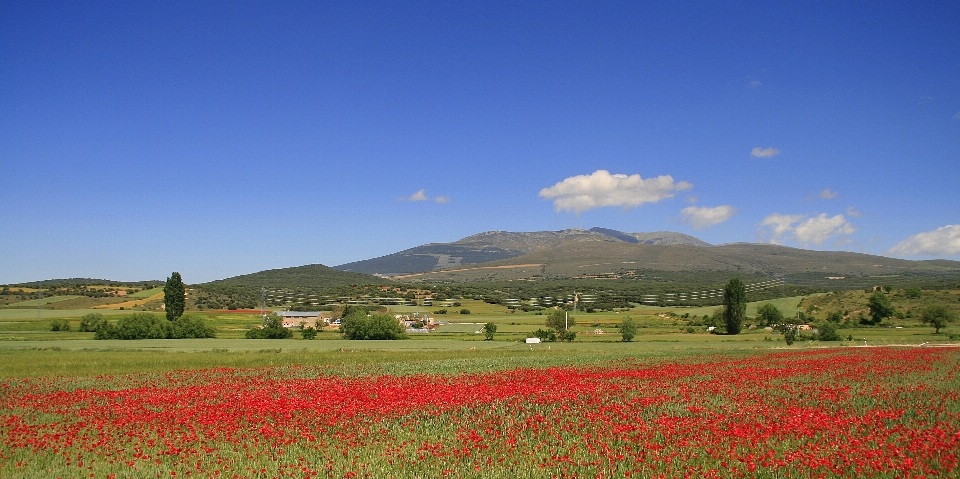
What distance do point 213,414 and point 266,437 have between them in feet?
10.8

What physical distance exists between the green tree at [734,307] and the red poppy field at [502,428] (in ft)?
243

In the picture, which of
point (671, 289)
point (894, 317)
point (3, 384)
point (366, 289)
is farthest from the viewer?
point (671, 289)

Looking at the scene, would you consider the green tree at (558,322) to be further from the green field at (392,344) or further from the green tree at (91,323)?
the green tree at (91,323)

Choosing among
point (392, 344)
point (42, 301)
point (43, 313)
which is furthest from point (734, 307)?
point (42, 301)

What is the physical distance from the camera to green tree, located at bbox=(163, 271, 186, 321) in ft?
321

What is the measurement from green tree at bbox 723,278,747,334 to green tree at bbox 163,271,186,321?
83872 millimetres

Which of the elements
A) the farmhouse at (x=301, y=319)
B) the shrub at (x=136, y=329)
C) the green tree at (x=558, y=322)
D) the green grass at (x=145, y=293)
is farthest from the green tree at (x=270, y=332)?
the green grass at (x=145, y=293)

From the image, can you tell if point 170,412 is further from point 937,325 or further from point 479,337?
point 937,325

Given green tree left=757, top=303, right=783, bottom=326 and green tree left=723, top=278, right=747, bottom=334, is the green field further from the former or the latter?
green tree left=757, top=303, right=783, bottom=326

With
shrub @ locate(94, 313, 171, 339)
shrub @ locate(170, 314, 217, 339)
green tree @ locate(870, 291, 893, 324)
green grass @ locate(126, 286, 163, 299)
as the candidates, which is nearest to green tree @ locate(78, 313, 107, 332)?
shrub @ locate(94, 313, 171, 339)

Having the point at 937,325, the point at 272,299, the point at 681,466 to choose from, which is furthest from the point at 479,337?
the point at 272,299

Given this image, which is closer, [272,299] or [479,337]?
[479,337]

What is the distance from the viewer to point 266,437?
15.3 m

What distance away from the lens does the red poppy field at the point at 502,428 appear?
1220 cm
